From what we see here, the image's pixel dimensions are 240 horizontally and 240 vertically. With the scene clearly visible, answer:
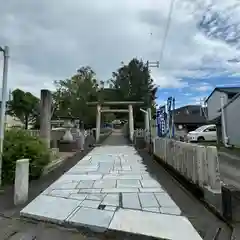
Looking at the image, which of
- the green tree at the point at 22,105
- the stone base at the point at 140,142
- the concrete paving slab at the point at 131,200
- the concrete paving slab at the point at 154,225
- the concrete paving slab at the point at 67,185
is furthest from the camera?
the green tree at the point at 22,105

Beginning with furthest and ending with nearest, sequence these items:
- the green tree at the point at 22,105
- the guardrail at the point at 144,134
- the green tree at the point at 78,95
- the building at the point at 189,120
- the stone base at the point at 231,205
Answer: the building at the point at 189,120 < the green tree at the point at 22,105 < the green tree at the point at 78,95 < the guardrail at the point at 144,134 < the stone base at the point at 231,205

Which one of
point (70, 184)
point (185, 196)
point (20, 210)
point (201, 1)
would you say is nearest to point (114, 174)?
point (70, 184)

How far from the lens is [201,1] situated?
349 inches

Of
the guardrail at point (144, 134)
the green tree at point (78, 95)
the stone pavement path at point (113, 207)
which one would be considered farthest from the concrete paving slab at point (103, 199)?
the green tree at point (78, 95)

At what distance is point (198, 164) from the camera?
4895mm

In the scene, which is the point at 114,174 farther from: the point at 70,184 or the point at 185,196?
the point at 185,196

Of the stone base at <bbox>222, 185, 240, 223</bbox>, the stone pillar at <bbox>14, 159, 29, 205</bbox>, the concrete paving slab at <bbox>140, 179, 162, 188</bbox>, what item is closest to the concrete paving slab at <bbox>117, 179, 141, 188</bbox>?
the concrete paving slab at <bbox>140, 179, 162, 188</bbox>

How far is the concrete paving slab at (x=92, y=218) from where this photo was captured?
3.69 m

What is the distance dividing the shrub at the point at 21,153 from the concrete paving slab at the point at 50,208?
1.67m

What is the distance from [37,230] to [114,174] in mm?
4132

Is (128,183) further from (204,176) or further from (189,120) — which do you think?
(189,120)

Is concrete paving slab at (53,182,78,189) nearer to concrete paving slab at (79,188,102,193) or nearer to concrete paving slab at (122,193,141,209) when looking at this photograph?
concrete paving slab at (79,188,102,193)

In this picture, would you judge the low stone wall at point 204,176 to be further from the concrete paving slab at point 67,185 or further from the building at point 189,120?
the building at point 189,120

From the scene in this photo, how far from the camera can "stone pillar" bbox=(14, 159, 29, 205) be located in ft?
16.4
